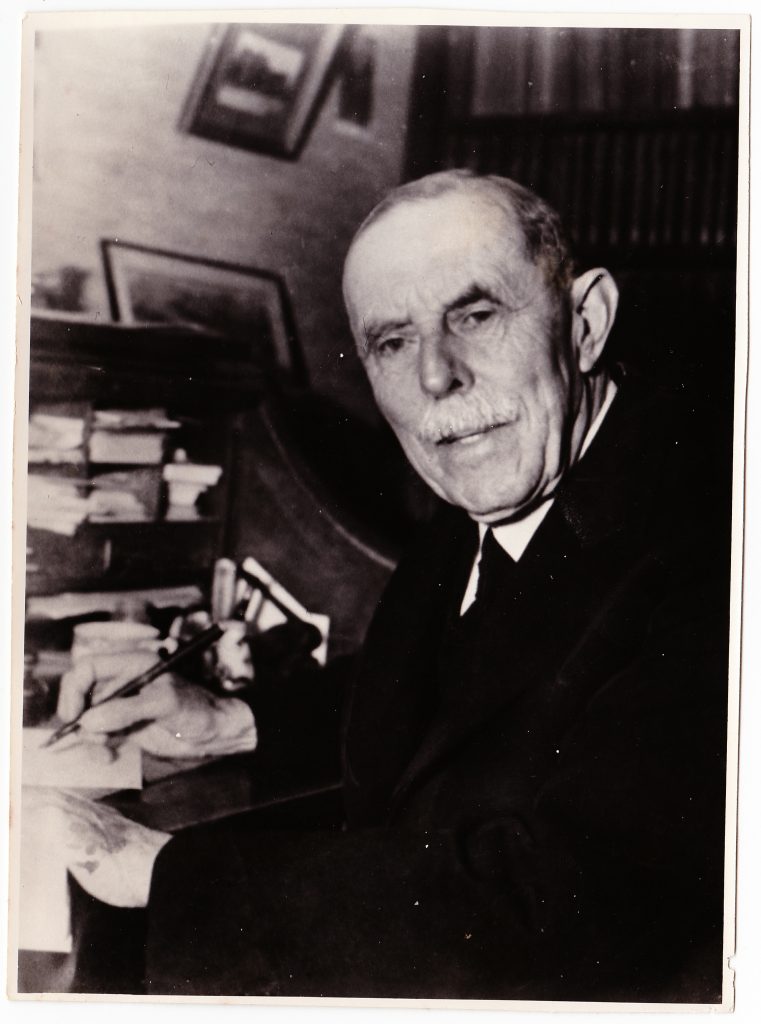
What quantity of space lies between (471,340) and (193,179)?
0.49m

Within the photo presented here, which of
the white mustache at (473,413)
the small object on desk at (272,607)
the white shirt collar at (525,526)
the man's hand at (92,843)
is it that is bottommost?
the man's hand at (92,843)

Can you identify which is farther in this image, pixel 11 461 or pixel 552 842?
pixel 11 461

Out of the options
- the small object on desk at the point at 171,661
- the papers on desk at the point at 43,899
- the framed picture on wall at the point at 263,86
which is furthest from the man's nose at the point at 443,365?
the papers on desk at the point at 43,899

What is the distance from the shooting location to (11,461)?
4.77 feet

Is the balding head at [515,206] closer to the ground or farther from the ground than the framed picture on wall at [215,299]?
farther from the ground

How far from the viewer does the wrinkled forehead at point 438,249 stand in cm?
136

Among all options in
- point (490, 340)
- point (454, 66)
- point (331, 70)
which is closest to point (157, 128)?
point (331, 70)

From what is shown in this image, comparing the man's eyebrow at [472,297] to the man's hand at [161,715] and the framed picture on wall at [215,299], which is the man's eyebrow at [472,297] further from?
the man's hand at [161,715]

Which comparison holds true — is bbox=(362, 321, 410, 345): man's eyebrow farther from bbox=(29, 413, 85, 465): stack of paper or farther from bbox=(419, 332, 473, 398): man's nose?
bbox=(29, 413, 85, 465): stack of paper

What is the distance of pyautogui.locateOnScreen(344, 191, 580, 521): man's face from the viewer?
136 cm

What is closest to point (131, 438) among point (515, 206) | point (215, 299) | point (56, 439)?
point (56, 439)

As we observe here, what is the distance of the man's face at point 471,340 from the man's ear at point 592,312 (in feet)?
0.07

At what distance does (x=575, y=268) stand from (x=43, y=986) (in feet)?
4.43

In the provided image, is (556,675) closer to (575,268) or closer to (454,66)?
(575,268)
